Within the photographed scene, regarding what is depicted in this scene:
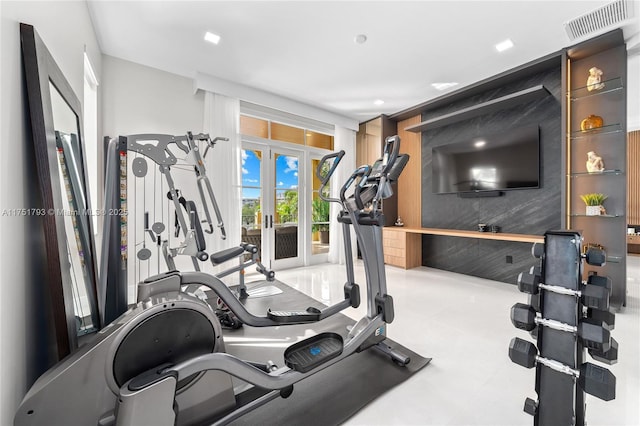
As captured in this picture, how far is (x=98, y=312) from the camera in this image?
1852 mm

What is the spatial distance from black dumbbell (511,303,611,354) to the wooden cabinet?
368 centimetres

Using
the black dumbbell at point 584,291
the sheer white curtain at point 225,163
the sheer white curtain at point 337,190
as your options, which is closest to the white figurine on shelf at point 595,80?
the black dumbbell at point 584,291

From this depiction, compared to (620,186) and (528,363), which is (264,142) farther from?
(620,186)

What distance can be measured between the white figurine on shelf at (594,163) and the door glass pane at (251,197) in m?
4.42

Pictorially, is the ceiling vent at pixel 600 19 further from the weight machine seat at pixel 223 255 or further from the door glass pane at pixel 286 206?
the weight machine seat at pixel 223 255

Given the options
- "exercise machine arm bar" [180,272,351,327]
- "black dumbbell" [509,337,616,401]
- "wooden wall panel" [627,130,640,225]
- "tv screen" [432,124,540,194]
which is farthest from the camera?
"wooden wall panel" [627,130,640,225]

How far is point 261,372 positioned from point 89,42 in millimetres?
3434

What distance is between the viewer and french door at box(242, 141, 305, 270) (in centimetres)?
451

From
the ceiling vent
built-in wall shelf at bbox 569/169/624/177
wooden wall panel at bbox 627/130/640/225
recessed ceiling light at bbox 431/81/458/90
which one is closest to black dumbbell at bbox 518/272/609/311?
built-in wall shelf at bbox 569/169/624/177

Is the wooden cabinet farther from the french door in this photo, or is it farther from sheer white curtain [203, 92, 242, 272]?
sheer white curtain [203, 92, 242, 272]

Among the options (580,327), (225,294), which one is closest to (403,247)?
(225,294)

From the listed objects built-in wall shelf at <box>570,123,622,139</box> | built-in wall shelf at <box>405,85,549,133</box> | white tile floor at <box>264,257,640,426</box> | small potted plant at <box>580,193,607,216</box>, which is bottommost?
white tile floor at <box>264,257,640,426</box>

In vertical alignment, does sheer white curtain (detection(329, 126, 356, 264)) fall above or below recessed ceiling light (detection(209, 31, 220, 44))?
below

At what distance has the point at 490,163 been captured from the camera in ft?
13.0
